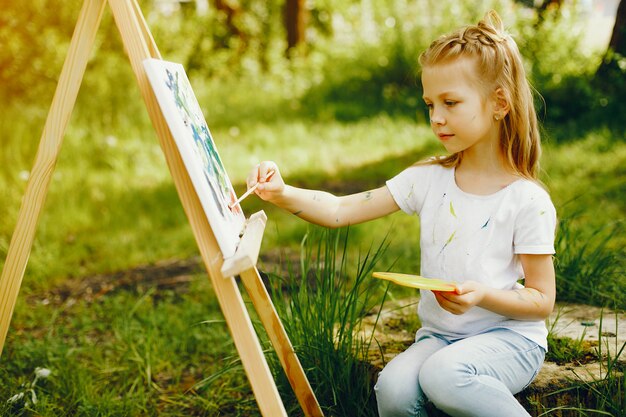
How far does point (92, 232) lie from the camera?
14.5 feet

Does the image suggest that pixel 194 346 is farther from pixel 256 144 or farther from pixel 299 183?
pixel 256 144

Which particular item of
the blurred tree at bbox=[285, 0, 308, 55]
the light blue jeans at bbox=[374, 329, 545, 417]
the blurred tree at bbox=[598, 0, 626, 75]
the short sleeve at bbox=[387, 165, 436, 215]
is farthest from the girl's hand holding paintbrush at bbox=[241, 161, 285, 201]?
the blurred tree at bbox=[285, 0, 308, 55]

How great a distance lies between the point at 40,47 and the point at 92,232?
263 centimetres

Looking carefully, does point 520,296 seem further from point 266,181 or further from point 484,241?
point 266,181

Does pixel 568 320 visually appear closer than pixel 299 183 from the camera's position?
Yes

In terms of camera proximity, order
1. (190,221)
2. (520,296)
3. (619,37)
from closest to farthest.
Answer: (190,221) → (520,296) → (619,37)

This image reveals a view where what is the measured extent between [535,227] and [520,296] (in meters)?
0.19

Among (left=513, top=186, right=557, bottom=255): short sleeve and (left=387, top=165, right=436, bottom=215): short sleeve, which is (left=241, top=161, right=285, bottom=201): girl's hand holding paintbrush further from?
(left=513, top=186, right=557, bottom=255): short sleeve

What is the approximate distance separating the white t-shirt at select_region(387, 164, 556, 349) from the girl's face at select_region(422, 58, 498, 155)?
0.18 meters

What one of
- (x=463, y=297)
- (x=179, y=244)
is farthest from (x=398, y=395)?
(x=179, y=244)

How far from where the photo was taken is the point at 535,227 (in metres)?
1.85

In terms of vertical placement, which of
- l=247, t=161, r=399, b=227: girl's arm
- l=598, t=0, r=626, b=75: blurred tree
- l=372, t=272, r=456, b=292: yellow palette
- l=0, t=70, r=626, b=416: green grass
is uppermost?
l=598, t=0, r=626, b=75: blurred tree

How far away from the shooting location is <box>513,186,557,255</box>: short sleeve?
6.02ft

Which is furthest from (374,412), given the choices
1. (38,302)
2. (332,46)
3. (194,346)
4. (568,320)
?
(332,46)
